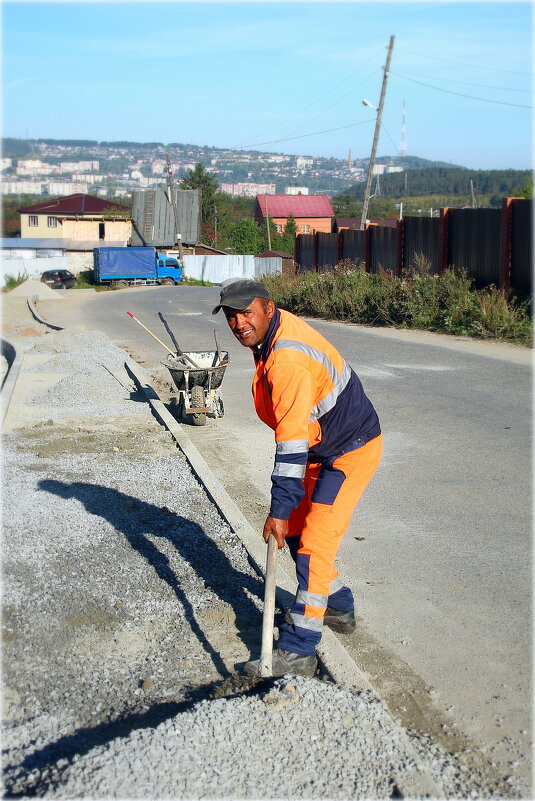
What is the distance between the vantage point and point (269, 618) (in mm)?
3980

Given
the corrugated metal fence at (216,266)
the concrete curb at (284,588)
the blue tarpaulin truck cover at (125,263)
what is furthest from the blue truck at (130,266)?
the concrete curb at (284,588)

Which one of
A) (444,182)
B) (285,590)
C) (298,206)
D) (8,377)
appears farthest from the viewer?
(444,182)

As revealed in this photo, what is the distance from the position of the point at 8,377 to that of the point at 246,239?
6732cm

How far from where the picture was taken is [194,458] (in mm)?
7836

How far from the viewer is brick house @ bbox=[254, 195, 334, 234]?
93.9 metres

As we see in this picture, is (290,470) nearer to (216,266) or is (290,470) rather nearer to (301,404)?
(301,404)

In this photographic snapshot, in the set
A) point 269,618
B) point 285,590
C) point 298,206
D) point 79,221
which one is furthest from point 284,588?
point 298,206

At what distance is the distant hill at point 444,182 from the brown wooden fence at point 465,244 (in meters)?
85.0

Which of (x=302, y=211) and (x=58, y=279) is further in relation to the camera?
(x=302, y=211)

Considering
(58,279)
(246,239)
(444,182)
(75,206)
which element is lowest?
(58,279)

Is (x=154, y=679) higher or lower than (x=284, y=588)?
lower

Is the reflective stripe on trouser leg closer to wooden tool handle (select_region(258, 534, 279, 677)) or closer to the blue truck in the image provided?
wooden tool handle (select_region(258, 534, 279, 677))

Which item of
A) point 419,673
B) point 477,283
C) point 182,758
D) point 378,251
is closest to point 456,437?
point 419,673

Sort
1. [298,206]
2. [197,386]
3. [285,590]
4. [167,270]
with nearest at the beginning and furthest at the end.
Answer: [285,590]
[197,386]
[167,270]
[298,206]
